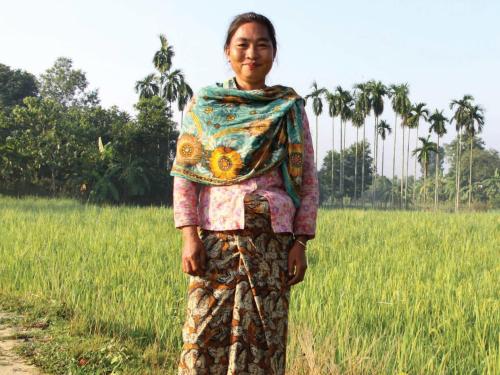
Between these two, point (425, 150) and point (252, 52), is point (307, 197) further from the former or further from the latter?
point (425, 150)

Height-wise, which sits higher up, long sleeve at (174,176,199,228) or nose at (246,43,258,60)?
nose at (246,43,258,60)

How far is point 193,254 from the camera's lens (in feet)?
4.76

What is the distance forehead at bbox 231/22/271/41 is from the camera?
1.53 metres

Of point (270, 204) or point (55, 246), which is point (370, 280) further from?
point (55, 246)

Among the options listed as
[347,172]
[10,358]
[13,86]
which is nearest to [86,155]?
[13,86]

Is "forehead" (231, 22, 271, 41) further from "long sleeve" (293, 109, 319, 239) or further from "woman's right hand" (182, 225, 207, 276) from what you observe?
"woman's right hand" (182, 225, 207, 276)

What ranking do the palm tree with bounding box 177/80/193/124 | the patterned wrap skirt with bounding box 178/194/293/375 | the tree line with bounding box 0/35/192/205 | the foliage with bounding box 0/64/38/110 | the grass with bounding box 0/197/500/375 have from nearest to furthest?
1. the patterned wrap skirt with bounding box 178/194/293/375
2. the grass with bounding box 0/197/500/375
3. the tree line with bounding box 0/35/192/205
4. the palm tree with bounding box 177/80/193/124
5. the foliage with bounding box 0/64/38/110

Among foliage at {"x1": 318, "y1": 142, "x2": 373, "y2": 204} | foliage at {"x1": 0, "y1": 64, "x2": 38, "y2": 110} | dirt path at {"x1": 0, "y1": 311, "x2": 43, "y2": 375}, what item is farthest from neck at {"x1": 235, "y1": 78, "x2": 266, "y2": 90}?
foliage at {"x1": 318, "y1": 142, "x2": 373, "y2": 204}

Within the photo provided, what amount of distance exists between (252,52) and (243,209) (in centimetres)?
49

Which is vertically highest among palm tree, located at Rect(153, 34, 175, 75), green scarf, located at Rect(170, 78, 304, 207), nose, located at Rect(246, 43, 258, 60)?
palm tree, located at Rect(153, 34, 175, 75)

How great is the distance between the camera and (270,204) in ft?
4.78

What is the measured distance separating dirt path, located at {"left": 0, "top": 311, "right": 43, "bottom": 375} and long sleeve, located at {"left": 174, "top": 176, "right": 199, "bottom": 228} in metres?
1.40

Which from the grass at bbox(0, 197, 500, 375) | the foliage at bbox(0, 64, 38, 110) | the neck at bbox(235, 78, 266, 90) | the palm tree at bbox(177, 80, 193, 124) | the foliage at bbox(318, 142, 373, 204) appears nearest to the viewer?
the neck at bbox(235, 78, 266, 90)

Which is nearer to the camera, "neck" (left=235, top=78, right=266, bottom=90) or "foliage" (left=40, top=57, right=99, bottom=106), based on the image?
"neck" (left=235, top=78, right=266, bottom=90)
